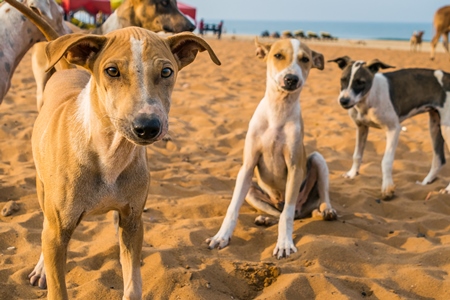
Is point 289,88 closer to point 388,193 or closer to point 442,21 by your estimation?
point 388,193

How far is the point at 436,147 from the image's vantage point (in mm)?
6598

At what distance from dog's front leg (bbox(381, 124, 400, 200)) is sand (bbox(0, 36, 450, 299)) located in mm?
127

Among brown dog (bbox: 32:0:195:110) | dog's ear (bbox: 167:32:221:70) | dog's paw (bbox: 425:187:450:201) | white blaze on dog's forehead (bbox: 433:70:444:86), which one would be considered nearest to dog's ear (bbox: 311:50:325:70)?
brown dog (bbox: 32:0:195:110)

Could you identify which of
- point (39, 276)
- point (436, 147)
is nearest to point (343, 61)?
point (436, 147)

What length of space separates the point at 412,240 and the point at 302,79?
5.47 ft

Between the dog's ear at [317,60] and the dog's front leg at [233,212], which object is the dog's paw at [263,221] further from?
the dog's ear at [317,60]

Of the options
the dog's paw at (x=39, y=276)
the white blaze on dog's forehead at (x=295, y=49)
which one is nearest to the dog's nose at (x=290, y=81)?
the white blaze on dog's forehead at (x=295, y=49)

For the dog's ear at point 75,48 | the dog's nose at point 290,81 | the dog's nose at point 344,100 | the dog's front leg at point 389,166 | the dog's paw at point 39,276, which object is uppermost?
the dog's ear at point 75,48

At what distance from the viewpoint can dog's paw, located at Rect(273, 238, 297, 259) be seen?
14.1 ft

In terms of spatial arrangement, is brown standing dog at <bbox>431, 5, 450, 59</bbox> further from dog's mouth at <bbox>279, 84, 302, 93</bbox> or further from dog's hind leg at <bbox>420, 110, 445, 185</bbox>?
dog's mouth at <bbox>279, 84, 302, 93</bbox>

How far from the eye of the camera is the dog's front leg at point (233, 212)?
4.45 meters

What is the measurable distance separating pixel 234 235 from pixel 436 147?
3.21m

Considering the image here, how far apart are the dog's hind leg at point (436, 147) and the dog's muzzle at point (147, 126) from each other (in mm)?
4664

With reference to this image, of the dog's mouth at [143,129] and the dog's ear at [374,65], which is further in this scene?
the dog's ear at [374,65]
